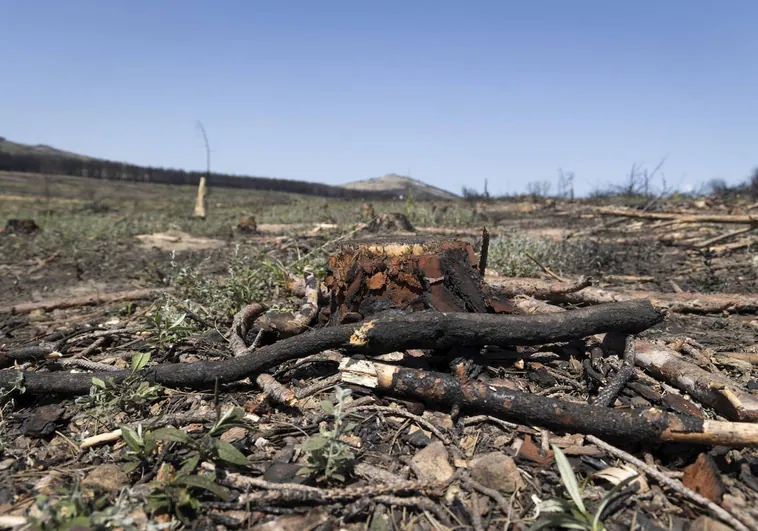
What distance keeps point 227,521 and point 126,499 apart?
0.37m

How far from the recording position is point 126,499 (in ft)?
5.61

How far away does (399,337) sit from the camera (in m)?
2.36

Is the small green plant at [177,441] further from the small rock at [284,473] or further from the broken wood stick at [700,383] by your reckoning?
the broken wood stick at [700,383]

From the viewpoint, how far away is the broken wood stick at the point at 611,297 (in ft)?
12.5

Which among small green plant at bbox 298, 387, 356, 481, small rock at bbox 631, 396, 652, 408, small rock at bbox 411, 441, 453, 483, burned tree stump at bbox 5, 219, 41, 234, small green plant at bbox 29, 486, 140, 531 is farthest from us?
burned tree stump at bbox 5, 219, 41, 234

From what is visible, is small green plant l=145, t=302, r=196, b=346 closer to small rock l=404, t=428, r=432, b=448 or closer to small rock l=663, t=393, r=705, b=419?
small rock l=404, t=428, r=432, b=448

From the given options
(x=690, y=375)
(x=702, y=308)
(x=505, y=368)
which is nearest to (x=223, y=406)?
(x=505, y=368)

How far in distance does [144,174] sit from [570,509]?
170 feet

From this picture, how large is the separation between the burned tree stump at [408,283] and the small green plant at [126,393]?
3.60 feet

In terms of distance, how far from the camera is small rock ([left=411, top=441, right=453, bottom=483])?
1.93m

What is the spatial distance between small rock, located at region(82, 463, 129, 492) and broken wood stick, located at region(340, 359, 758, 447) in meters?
1.04

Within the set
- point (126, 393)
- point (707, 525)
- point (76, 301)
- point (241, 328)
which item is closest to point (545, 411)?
point (707, 525)

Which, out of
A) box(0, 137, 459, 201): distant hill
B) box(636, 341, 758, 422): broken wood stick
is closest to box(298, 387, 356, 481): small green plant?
box(636, 341, 758, 422): broken wood stick

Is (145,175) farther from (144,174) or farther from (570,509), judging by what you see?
(570,509)
